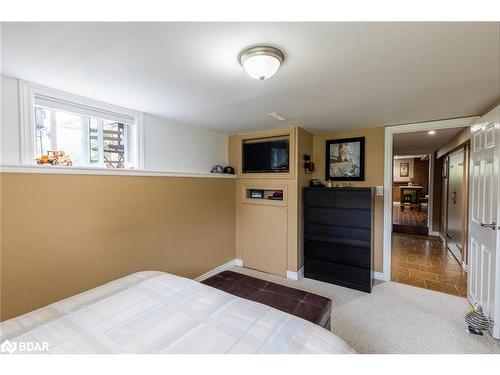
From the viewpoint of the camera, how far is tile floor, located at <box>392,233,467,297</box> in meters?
2.88

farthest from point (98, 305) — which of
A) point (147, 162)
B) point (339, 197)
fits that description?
point (339, 197)

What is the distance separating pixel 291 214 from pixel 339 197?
659 mm

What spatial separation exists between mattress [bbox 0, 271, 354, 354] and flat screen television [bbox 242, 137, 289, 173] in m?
2.16

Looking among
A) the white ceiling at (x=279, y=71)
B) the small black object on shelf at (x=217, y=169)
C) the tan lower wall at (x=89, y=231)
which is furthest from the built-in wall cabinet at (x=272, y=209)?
the white ceiling at (x=279, y=71)

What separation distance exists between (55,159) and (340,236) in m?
3.07

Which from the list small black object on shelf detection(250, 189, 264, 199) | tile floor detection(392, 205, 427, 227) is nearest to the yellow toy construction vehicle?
small black object on shelf detection(250, 189, 264, 199)

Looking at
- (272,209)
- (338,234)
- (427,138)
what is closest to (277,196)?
(272,209)

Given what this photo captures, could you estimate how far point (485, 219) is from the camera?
200 cm

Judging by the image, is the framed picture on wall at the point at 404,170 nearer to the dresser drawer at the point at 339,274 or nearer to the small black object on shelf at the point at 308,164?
the small black object on shelf at the point at 308,164

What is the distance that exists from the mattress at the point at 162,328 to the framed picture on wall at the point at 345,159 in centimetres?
258

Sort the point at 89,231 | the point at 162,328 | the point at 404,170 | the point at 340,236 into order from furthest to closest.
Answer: the point at 404,170 < the point at 340,236 < the point at 89,231 < the point at 162,328

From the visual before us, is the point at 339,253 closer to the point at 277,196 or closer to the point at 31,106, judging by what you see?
the point at 277,196

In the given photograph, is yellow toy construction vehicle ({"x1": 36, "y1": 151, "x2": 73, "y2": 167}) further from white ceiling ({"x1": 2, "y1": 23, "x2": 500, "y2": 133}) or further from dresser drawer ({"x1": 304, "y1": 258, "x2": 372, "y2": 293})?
dresser drawer ({"x1": 304, "y1": 258, "x2": 372, "y2": 293})

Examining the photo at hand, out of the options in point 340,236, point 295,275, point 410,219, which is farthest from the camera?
point 410,219
